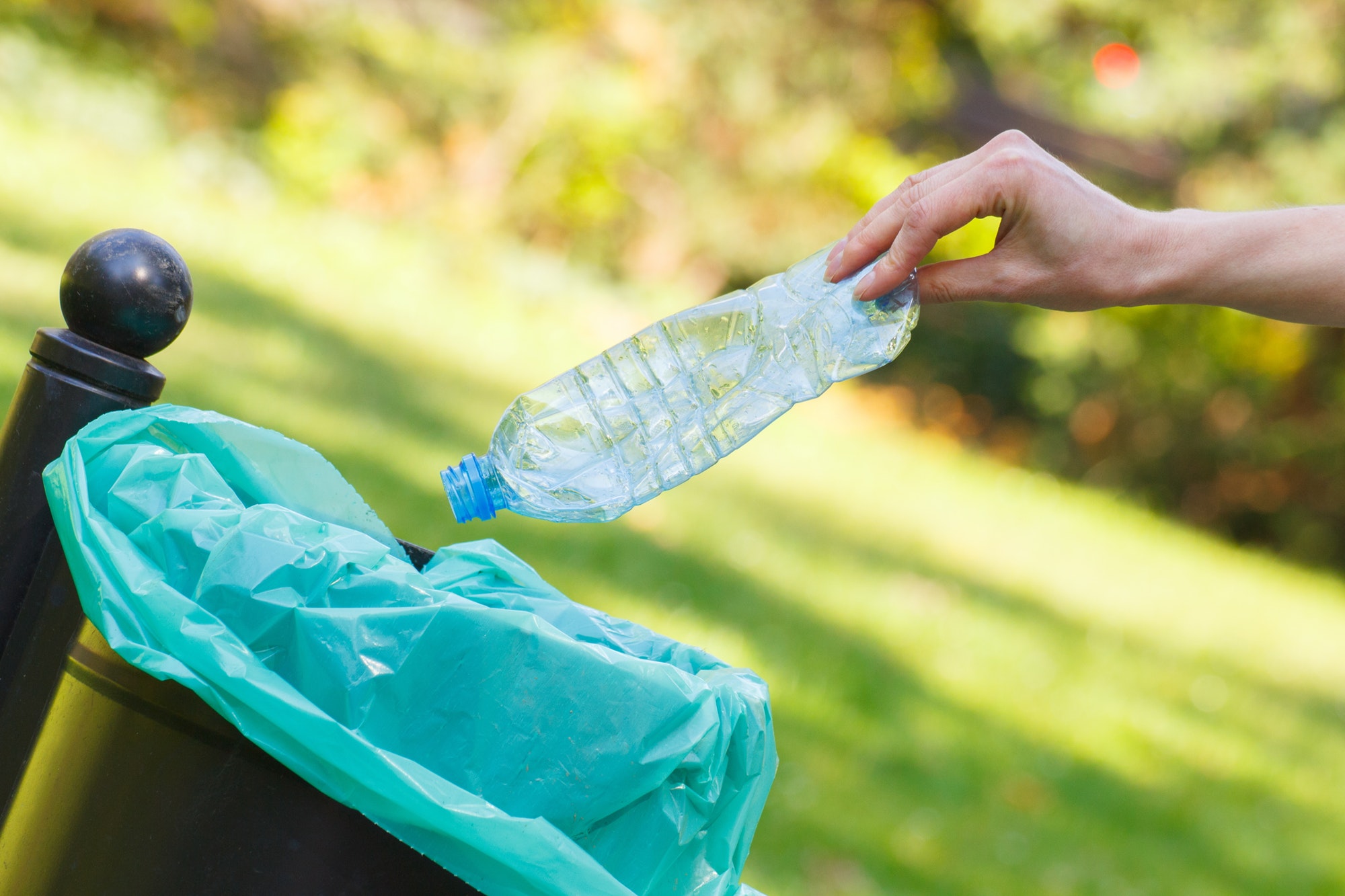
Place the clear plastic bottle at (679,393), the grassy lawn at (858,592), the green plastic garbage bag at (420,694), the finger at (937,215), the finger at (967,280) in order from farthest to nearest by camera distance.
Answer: the grassy lawn at (858,592) < the clear plastic bottle at (679,393) < the finger at (967,280) < the finger at (937,215) < the green plastic garbage bag at (420,694)

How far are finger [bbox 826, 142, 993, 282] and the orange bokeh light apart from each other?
40.4 ft

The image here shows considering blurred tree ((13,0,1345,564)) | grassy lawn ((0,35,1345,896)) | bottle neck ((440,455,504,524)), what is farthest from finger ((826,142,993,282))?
blurred tree ((13,0,1345,564))

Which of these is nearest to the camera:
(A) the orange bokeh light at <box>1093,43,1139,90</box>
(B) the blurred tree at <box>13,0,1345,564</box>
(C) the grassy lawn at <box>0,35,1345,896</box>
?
(C) the grassy lawn at <box>0,35,1345,896</box>

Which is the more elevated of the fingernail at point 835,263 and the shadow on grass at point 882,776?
the fingernail at point 835,263

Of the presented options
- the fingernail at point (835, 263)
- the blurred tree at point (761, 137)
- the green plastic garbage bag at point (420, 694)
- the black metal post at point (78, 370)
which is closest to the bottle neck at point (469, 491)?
the green plastic garbage bag at point (420, 694)

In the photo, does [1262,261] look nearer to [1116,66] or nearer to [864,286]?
[864,286]

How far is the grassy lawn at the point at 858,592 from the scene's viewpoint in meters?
3.80

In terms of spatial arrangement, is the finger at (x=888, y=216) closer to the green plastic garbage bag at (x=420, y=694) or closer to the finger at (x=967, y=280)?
the finger at (x=967, y=280)

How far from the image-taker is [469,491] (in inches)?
58.0

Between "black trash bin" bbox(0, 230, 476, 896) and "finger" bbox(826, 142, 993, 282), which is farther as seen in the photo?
"finger" bbox(826, 142, 993, 282)

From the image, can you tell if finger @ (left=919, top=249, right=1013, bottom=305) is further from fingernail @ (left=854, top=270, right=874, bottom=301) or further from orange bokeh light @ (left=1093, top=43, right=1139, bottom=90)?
orange bokeh light @ (left=1093, top=43, right=1139, bottom=90)

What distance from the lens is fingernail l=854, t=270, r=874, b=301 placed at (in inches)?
59.9

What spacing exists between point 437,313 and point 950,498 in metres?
3.62

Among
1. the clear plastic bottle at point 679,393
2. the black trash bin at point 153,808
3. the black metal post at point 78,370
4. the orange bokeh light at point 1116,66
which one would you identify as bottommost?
the black trash bin at point 153,808
